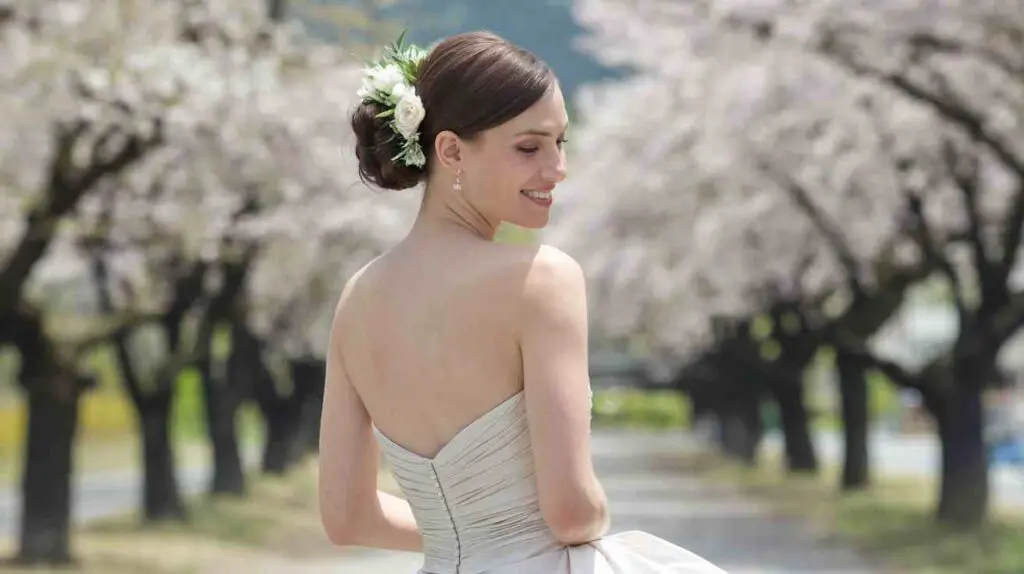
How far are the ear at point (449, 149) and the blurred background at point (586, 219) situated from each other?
8.50 m

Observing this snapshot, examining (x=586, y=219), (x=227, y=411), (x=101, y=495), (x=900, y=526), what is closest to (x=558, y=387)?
(x=900, y=526)

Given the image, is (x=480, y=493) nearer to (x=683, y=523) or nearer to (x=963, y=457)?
(x=963, y=457)

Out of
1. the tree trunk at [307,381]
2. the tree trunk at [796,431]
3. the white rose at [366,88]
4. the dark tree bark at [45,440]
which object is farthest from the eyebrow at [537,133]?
the tree trunk at [796,431]

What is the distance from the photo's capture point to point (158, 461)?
20.7 metres

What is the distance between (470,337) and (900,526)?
1728 centimetres

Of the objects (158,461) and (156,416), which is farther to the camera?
(158,461)

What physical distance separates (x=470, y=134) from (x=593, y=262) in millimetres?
24921

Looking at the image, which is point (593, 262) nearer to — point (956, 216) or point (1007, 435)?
point (956, 216)

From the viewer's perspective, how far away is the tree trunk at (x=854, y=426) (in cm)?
2450

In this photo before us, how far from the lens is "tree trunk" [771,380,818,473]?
29.8 meters

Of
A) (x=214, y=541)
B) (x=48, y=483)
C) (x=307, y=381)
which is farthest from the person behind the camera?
(x=307, y=381)

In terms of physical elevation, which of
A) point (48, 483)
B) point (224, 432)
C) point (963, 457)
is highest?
point (224, 432)

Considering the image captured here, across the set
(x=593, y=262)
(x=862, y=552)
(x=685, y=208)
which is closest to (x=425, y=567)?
(x=862, y=552)

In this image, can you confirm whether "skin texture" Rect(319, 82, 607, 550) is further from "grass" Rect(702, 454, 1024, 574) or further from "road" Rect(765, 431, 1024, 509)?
"road" Rect(765, 431, 1024, 509)
